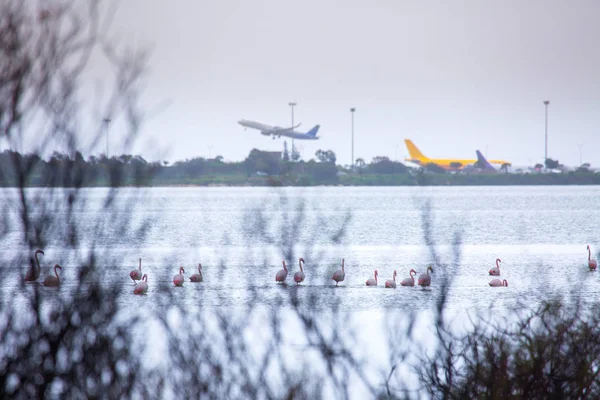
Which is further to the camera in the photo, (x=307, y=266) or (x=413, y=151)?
(x=413, y=151)

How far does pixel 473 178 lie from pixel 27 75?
163131 millimetres

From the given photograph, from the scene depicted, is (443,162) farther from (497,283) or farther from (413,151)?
(497,283)

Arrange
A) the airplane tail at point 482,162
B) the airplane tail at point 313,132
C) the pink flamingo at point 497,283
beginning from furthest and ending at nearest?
1. the airplane tail at point 482,162
2. the airplane tail at point 313,132
3. the pink flamingo at point 497,283

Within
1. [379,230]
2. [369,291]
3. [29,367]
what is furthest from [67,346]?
[379,230]

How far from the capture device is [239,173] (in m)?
114

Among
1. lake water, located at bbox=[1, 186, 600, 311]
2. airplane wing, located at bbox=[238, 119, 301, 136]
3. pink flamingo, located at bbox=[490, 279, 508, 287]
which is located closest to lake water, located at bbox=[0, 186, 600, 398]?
lake water, located at bbox=[1, 186, 600, 311]

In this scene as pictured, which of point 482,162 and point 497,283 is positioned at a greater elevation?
point 482,162

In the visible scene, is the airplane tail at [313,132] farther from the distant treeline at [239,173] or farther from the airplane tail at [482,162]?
the airplane tail at [482,162]

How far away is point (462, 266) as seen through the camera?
28.0 metres

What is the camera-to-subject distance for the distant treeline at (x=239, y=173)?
4863 mm

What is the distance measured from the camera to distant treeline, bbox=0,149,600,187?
4.86 meters

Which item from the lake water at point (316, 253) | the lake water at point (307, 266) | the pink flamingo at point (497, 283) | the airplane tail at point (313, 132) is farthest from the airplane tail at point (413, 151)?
the pink flamingo at point (497, 283)

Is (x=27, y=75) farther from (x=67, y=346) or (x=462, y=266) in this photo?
(x=462, y=266)

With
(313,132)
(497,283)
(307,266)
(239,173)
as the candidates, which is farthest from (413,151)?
(307,266)
